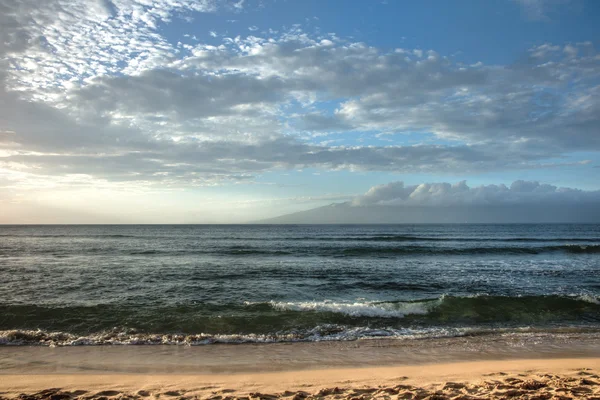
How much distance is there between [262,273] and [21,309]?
1237 cm

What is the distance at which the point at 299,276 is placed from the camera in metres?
21.2

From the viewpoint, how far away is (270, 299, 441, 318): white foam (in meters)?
12.7

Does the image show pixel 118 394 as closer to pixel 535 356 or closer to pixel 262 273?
pixel 535 356

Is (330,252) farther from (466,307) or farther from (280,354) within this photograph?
(280,354)

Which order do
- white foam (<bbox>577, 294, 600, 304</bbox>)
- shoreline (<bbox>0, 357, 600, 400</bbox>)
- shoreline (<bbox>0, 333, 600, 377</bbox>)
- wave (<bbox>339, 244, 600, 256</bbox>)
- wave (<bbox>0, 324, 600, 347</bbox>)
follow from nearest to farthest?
shoreline (<bbox>0, 357, 600, 400</bbox>) < shoreline (<bbox>0, 333, 600, 377</bbox>) < wave (<bbox>0, 324, 600, 347</bbox>) < white foam (<bbox>577, 294, 600, 304</bbox>) < wave (<bbox>339, 244, 600, 256</bbox>)

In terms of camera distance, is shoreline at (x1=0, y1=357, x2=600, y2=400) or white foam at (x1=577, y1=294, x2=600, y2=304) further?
white foam at (x1=577, y1=294, x2=600, y2=304)

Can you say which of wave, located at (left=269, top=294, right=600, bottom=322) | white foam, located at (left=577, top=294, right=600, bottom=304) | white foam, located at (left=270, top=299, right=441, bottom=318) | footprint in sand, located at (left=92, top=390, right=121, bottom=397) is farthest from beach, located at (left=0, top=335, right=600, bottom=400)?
white foam, located at (left=577, top=294, right=600, bottom=304)

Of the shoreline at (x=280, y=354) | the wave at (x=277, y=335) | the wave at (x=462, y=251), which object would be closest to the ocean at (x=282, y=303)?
the wave at (x=277, y=335)

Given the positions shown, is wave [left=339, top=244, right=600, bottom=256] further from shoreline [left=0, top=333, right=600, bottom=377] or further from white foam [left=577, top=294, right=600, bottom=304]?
shoreline [left=0, top=333, right=600, bottom=377]

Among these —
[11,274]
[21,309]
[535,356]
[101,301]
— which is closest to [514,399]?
[535,356]

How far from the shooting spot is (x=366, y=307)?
43.2ft

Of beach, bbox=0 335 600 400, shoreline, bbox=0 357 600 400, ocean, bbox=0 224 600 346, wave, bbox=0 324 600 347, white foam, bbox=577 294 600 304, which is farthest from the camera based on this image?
white foam, bbox=577 294 600 304

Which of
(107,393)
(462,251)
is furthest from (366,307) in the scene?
(462,251)

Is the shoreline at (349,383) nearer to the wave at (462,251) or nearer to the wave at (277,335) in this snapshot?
the wave at (277,335)
